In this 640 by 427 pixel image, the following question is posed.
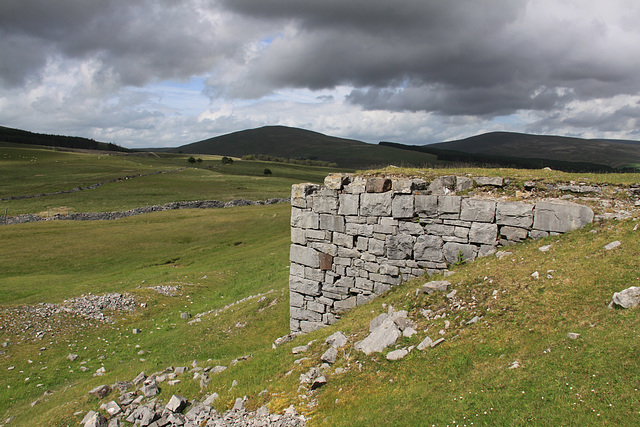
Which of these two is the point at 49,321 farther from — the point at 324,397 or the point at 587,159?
the point at 587,159

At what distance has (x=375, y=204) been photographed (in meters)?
12.5

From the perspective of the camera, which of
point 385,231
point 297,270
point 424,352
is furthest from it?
point 297,270

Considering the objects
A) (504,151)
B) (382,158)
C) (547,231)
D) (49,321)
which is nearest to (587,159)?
(504,151)

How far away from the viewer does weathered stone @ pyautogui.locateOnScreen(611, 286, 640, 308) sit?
6864 millimetres

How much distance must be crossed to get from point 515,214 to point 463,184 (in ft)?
5.94

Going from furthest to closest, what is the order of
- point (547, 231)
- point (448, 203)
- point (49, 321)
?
point (49, 321) → point (448, 203) → point (547, 231)

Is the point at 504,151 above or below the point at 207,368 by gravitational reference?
above

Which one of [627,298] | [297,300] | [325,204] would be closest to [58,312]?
[297,300]

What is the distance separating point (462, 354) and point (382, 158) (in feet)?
489

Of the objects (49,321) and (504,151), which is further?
(504,151)

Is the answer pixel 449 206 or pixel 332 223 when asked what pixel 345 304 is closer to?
pixel 332 223

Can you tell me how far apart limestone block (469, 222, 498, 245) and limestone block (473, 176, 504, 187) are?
1.37 metres

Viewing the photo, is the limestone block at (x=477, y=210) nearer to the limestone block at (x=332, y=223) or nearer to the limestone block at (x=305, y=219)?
the limestone block at (x=332, y=223)

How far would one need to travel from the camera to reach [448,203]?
11.4m
